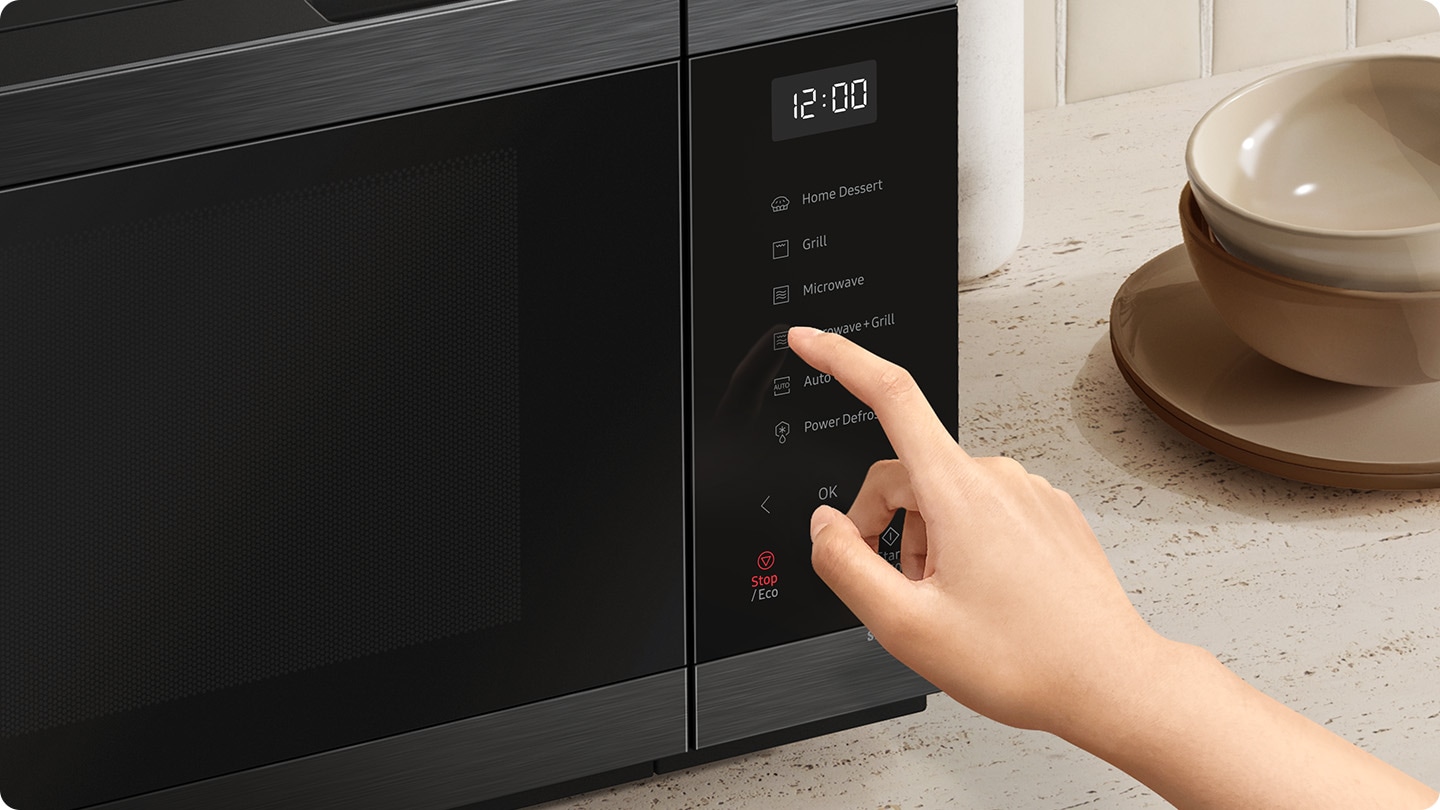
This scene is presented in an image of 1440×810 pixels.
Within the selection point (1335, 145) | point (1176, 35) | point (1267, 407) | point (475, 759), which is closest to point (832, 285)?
point (475, 759)

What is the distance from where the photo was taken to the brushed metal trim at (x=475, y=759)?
0.60 m

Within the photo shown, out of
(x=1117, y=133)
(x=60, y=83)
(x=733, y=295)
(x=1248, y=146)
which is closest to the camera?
(x=60, y=83)

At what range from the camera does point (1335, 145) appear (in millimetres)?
908

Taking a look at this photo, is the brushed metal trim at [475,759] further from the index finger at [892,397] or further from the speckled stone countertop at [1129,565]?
the index finger at [892,397]

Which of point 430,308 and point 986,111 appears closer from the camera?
point 430,308

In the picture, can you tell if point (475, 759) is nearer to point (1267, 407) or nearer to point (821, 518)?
point (821, 518)

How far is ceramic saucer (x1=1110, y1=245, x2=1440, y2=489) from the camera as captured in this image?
0.80m

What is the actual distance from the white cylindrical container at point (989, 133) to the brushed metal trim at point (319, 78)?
435 millimetres

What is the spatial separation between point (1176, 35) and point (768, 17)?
78 centimetres

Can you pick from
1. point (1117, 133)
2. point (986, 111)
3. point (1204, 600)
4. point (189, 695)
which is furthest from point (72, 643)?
point (1117, 133)

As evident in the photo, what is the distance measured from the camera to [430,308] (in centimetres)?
55

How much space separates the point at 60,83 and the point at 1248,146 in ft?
2.21

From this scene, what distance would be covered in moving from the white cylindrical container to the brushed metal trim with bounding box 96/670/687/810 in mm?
426

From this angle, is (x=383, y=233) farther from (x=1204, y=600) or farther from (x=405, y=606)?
(x=1204, y=600)
